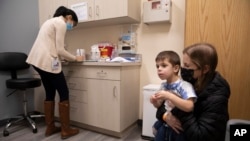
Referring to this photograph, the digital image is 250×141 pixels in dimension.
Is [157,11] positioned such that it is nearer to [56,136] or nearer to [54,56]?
[54,56]

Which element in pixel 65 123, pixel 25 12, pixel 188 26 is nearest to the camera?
pixel 188 26

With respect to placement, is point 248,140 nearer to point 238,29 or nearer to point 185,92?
point 185,92

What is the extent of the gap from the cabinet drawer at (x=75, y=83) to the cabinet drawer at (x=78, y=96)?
1.9 inches

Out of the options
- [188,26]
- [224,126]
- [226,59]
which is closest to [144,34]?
[188,26]

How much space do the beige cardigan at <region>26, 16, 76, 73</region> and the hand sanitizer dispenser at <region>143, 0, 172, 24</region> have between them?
945 millimetres

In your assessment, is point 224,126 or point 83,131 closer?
point 224,126

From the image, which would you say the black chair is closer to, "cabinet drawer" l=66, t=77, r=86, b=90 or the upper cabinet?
"cabinet drawer" l=66, t=77, r=86, b=90

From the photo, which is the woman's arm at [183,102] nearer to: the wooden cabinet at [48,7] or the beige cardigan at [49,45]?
the beige cardigan at [49,45]

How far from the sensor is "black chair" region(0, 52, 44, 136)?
196 centimetres

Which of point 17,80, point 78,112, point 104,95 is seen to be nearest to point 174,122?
point 104,95

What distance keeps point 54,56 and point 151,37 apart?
3.78ft

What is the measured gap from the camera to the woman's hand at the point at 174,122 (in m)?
0.81

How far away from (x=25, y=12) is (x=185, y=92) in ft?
8.56

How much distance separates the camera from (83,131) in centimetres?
200
